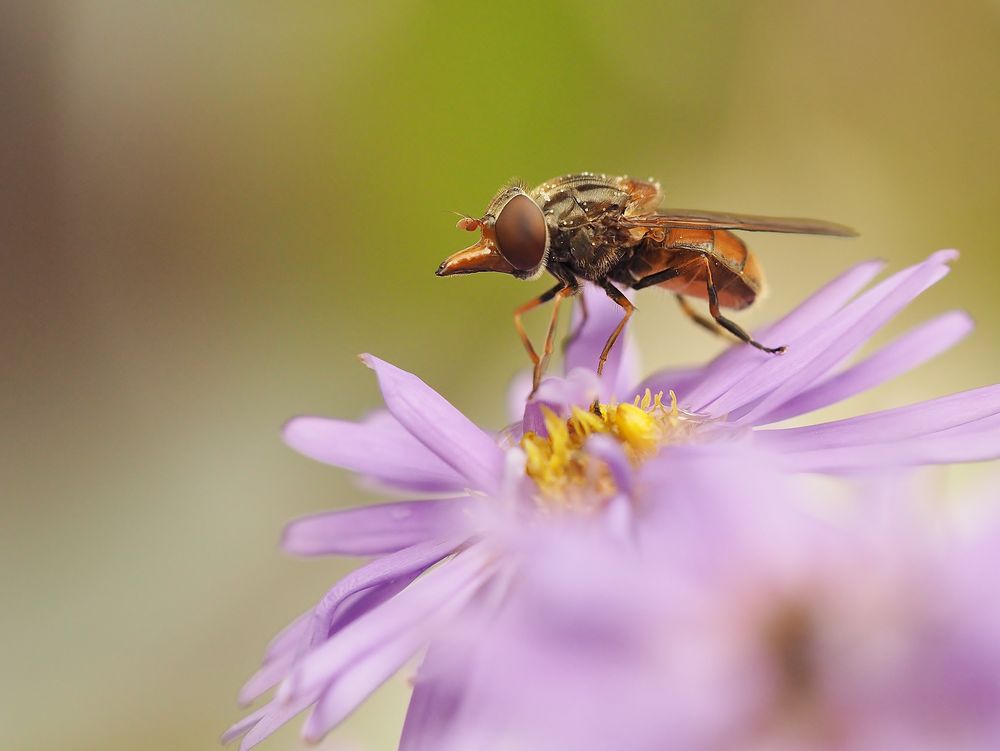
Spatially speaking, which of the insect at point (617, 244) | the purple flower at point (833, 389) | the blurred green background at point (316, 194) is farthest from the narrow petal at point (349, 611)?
the blurred green background at point (316, 194)

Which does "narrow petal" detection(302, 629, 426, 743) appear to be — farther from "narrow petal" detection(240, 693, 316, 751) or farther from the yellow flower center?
the yellow flower center

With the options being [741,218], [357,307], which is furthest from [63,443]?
[741,218]

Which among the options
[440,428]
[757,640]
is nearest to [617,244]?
[440,428]

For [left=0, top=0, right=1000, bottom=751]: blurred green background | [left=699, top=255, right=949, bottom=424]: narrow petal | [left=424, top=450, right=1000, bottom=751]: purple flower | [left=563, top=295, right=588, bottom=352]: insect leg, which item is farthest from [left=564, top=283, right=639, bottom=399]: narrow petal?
[left=0, top=0, right=1000, bottom=751]: blurred green background

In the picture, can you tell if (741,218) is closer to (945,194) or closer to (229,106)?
(945,194)

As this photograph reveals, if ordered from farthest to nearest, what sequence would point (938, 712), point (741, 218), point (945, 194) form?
point (945, 194)
point (741, 218)
point (938, 712)

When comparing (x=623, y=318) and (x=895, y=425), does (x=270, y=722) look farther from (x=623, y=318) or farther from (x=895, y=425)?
(x=623, y=318)
